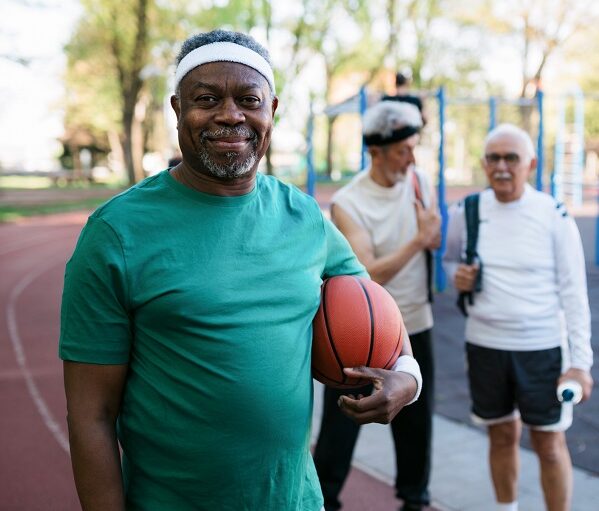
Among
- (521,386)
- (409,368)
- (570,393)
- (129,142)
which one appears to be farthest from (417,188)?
(129,142)

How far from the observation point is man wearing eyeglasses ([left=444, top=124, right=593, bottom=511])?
11.2 feet

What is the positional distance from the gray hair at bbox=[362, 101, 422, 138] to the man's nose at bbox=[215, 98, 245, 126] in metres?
1.79

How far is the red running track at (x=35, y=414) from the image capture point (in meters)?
4.44

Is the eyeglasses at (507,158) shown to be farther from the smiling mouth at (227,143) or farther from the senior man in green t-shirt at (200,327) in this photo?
the smiling mouth at (227,143)

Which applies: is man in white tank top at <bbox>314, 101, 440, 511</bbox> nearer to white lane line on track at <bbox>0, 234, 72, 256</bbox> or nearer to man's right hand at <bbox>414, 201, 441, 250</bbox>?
man's right hand at <bbox>414, 201, 441, 250</bbox>

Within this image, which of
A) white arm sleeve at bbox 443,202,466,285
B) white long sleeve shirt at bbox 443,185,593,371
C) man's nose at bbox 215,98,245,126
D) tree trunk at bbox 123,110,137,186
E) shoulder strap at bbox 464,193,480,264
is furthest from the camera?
tree trunk at bbox 123,110,137,186

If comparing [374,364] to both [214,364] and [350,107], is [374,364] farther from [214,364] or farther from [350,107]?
[350,107]

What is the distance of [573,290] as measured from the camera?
3350mm

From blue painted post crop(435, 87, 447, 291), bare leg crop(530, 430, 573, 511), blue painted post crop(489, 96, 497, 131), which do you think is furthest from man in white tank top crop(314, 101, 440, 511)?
blue painted post crop(489, 96, 497, 131)

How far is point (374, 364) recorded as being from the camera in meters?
2.14

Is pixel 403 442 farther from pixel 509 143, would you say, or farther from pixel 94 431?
pixel 94 431

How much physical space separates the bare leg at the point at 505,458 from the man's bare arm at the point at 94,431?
7.93ft

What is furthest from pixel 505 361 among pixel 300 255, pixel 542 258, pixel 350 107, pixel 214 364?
pixel 350 107

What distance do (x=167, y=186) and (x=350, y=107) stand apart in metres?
11.5
